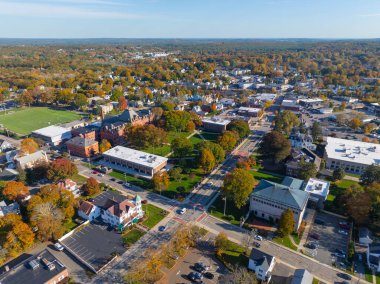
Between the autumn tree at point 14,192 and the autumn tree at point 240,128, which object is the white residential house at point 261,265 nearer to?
the autumn tree at point 14,192

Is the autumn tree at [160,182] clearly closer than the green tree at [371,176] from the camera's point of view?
No

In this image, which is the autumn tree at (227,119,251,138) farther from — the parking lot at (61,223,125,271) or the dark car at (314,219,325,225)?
the parking lot at (61,223,125,271)

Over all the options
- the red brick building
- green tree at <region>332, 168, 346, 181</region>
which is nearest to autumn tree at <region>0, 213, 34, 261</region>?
the red brick building

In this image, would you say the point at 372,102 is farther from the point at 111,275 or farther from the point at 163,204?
the point at 111,275

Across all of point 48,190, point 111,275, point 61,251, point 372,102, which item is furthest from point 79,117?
point 372,102

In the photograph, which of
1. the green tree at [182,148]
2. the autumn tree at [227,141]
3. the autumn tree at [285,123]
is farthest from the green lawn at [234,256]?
the autumn tree at [285,123]

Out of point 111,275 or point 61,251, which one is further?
point 61,251

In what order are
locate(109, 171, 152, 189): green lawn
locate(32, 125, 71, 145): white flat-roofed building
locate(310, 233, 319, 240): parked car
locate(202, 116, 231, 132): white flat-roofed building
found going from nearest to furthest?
locate(310, 233, 319, 240): parked car → locate(109, 171, 152, 189): green lawn → locate(32, 125, 71, 145): white flat-roofed building → locate(202, 116, 231, 132): white flat-roofed building
